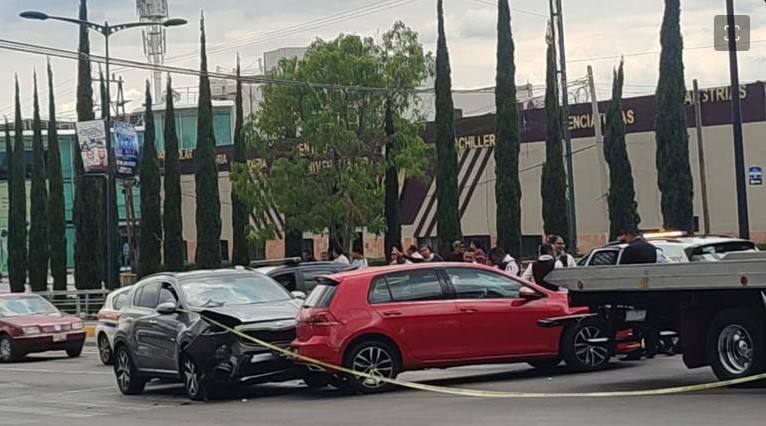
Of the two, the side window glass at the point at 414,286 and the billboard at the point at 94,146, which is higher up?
the billboard at the point at 94,146

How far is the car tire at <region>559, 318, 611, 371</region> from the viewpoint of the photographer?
669 inches

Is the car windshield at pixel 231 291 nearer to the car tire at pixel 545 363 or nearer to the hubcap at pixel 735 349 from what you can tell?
the car tire at pixel 545 363

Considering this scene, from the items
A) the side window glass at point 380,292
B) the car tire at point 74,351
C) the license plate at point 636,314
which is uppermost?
the side window glass at point 380,292

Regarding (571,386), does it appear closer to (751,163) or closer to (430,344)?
(430,344)

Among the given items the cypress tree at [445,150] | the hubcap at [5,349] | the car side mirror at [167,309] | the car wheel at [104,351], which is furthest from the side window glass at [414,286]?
the cypress tree at [445,150]

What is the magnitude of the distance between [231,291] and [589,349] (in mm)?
5000

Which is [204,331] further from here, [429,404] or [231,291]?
[429,404]

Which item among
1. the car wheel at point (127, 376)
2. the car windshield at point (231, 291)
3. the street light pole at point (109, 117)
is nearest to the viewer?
the car windshield at point (231, 291)

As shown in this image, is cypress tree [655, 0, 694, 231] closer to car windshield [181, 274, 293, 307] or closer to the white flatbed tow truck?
car windshield [181, 274, 293, 307]

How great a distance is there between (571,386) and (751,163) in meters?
31.0

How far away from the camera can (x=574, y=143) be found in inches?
2021

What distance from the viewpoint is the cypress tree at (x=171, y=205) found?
182 feet

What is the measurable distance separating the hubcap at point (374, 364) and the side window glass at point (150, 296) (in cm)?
397

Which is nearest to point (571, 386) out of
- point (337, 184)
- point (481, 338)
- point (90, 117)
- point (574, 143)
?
point (481, 338)
